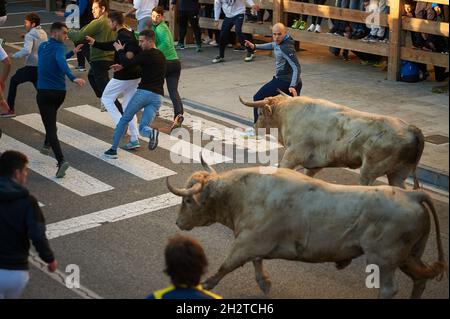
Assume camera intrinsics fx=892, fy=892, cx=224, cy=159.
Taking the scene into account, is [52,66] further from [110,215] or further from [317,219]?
[317,219]

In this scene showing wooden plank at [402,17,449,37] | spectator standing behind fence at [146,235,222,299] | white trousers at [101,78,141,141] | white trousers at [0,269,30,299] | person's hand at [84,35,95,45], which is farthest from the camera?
wooden plank at [402,17,449,37]

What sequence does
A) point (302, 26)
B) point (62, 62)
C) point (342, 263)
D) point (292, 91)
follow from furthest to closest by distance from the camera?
point (302, 26) < point (292, 91) < point (62, 62) < point (342, 263)

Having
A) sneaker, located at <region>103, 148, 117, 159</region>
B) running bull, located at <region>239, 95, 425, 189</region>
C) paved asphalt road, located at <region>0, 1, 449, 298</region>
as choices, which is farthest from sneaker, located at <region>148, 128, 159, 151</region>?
running bull, located at <region>239, 95, 425, 189</region>

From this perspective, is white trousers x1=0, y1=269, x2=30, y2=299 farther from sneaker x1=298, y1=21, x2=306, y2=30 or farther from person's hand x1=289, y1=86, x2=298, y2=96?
sneaker x1=298, y1=21, x2=306, y2=30

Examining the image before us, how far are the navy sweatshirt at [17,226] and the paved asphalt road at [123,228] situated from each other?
1.34m

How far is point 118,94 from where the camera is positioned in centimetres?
1338

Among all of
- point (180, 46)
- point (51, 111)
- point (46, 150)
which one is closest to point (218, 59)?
point (180, 46)

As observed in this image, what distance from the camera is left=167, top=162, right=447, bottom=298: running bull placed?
7.63 m

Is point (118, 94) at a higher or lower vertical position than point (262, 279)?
higher

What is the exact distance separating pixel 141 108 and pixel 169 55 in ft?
5.75

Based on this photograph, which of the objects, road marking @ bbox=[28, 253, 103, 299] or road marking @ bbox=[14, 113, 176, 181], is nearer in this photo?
road marking @ bbox=[28, 253, 103, 299]

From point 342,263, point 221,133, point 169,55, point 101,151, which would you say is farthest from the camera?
point 169,55

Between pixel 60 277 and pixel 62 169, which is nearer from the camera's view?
pixel 60 277

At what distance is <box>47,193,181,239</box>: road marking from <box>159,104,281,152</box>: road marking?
2492 mm
